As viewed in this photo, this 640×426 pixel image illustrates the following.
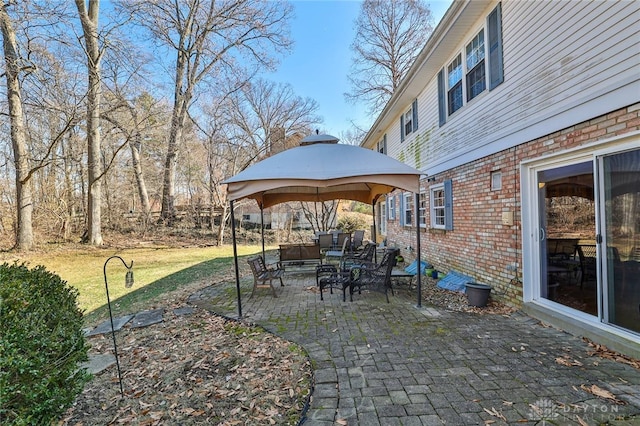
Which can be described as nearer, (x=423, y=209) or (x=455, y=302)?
(x=455, y=302)

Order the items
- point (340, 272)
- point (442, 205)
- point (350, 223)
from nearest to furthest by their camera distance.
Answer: point (340, 272), point (442, 205), point (350, 223)

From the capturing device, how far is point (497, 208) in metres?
5.45

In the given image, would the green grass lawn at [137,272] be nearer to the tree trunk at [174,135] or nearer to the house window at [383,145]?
the tree trunk at [174,135]

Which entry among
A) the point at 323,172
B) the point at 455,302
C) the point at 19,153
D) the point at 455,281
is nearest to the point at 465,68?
the point at 323,172

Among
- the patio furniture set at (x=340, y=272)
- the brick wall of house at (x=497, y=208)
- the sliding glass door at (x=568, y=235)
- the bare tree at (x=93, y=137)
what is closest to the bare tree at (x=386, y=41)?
the brick wall of house at (x=497, y=208)

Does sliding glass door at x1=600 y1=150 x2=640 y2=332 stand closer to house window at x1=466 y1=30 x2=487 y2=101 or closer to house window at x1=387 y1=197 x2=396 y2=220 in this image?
house window at x1=466 y1=30 x2=487 y2=101

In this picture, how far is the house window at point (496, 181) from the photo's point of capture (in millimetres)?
5425

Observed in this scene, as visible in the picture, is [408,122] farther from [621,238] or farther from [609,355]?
[609,355]

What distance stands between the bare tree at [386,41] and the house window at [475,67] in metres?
12.2

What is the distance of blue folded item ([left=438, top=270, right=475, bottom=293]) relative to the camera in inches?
247

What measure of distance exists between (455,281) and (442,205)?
7.84 feet

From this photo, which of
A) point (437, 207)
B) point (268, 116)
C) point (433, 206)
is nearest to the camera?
point (437, 207)

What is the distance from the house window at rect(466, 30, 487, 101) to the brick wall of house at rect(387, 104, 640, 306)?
1.52 metres

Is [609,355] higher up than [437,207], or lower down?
lower down
